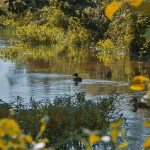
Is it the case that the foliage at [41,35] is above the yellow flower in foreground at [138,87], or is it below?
above

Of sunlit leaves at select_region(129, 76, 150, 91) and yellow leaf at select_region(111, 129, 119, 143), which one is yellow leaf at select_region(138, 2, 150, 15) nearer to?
sunlit leaves at select_region(129, 76, 150, 91)

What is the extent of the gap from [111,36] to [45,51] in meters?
4.39

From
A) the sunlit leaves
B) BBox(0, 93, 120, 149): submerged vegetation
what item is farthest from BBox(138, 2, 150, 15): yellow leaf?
BBox(0, 93, 120, 149): submerged vegetation

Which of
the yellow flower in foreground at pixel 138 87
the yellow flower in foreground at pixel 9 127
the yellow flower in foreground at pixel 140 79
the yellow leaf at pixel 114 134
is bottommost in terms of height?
the yellow leaf at pixel 114 134

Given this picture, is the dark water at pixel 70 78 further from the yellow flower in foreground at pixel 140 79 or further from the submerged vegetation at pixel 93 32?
the yellow flower in foreground at pixel 140 79

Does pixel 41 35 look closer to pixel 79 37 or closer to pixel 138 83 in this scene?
pixel 79 37

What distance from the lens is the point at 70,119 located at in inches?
386

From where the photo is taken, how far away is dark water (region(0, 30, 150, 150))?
559 inches

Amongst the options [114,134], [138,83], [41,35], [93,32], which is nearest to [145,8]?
[138,83]

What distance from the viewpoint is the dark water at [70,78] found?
1421 cm

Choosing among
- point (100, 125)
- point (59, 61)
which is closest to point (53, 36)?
point (59, 61)

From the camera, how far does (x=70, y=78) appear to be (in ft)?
67.8

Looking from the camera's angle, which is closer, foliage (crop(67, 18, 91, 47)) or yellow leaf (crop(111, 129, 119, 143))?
yellow leaf (crop(111, 129, 119, 143))

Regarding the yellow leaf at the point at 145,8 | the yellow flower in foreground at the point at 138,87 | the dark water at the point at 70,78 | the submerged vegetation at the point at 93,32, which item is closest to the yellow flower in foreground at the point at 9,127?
the yellow flower in foreground at the point at 138,87
